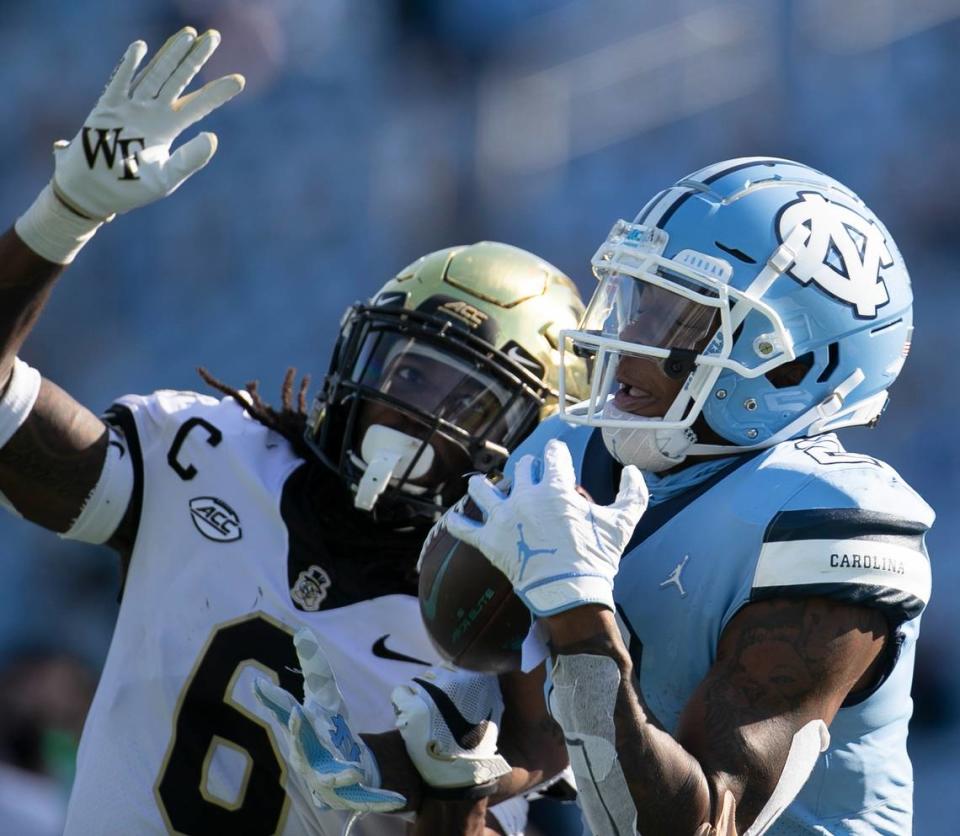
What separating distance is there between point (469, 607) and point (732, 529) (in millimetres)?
360

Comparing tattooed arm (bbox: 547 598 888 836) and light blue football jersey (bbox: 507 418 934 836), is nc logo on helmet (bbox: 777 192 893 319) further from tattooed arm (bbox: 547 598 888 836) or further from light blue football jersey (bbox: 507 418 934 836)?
tattooed arm (bbox: 547 598 888 836)

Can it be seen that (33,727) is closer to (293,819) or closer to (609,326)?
(293,819)

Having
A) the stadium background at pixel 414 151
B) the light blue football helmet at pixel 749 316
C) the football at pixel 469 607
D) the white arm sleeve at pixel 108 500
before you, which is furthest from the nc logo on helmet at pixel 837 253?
the stadium background at pixel 414 151

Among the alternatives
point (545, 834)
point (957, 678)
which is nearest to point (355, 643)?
point (545, 834)

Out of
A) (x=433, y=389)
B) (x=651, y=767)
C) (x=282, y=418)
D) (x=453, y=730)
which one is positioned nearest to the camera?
(x=651, y=767)

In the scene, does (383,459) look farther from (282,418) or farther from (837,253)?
(837,253)

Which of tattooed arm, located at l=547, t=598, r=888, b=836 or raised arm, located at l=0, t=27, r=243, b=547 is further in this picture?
raised arm, located at l=0, t=27, r=243, b=547

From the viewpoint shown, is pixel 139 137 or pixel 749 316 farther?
pixel 139 137

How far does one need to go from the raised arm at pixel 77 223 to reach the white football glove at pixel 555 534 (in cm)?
107

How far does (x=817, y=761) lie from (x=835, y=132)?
464cm

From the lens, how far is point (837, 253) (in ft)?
6.81

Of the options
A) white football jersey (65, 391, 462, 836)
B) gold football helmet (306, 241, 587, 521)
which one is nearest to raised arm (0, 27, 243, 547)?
white football jersey (65, 391, 462, 836)

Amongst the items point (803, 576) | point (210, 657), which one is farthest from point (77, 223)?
point (803, 576)

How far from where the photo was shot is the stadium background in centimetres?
612
